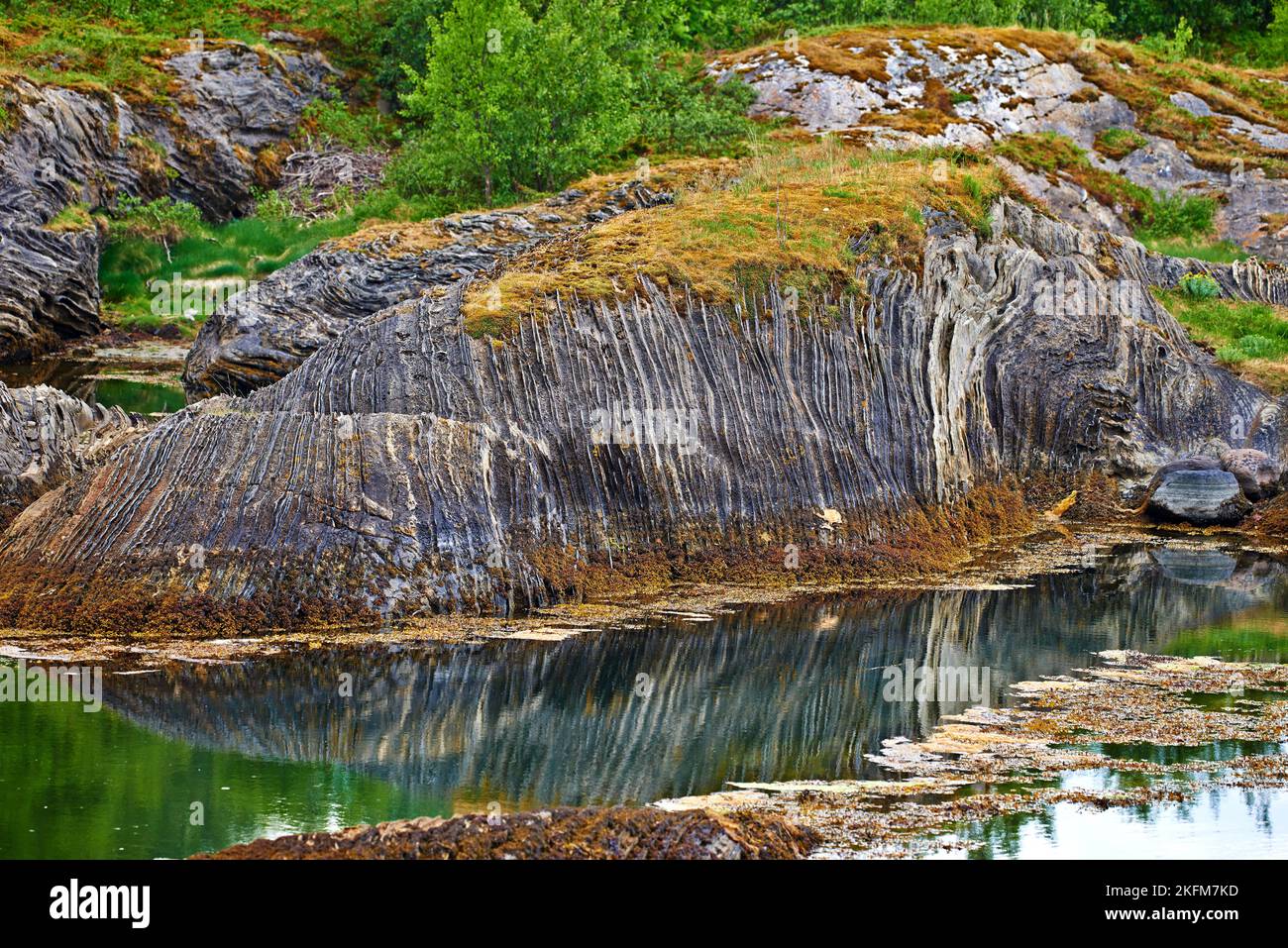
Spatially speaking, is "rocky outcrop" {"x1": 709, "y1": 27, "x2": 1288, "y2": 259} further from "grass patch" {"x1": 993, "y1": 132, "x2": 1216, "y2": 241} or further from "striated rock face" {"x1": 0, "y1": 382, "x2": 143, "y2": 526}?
"striated rock face" {"x1": 0, "y1": 382, "x2": 143, "y2": 526}

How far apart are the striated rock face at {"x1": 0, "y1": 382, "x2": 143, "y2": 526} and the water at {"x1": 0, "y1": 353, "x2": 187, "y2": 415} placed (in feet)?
26.1

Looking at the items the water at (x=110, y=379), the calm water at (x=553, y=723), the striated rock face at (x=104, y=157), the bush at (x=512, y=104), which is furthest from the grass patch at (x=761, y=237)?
the striated rock face at (x=104, y=157)

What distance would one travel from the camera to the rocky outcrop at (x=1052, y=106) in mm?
46406

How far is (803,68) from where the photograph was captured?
49406mm

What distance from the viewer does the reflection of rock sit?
103 ft

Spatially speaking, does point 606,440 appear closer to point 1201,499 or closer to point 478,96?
point 1201,499

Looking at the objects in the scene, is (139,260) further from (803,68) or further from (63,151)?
(803,68)

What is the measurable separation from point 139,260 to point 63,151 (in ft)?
12.1

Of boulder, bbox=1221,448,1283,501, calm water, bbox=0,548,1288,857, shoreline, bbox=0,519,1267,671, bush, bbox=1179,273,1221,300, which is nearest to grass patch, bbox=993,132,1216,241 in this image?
bush, bbox=1179,273,1221,300

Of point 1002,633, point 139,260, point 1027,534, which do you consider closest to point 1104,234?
point 1027,534

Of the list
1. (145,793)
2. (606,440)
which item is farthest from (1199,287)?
(145,793)

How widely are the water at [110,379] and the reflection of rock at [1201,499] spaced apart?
2040 centimetres

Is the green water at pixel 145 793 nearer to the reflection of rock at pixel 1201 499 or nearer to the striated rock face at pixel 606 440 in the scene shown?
the striated rock face at pixel 606 440
